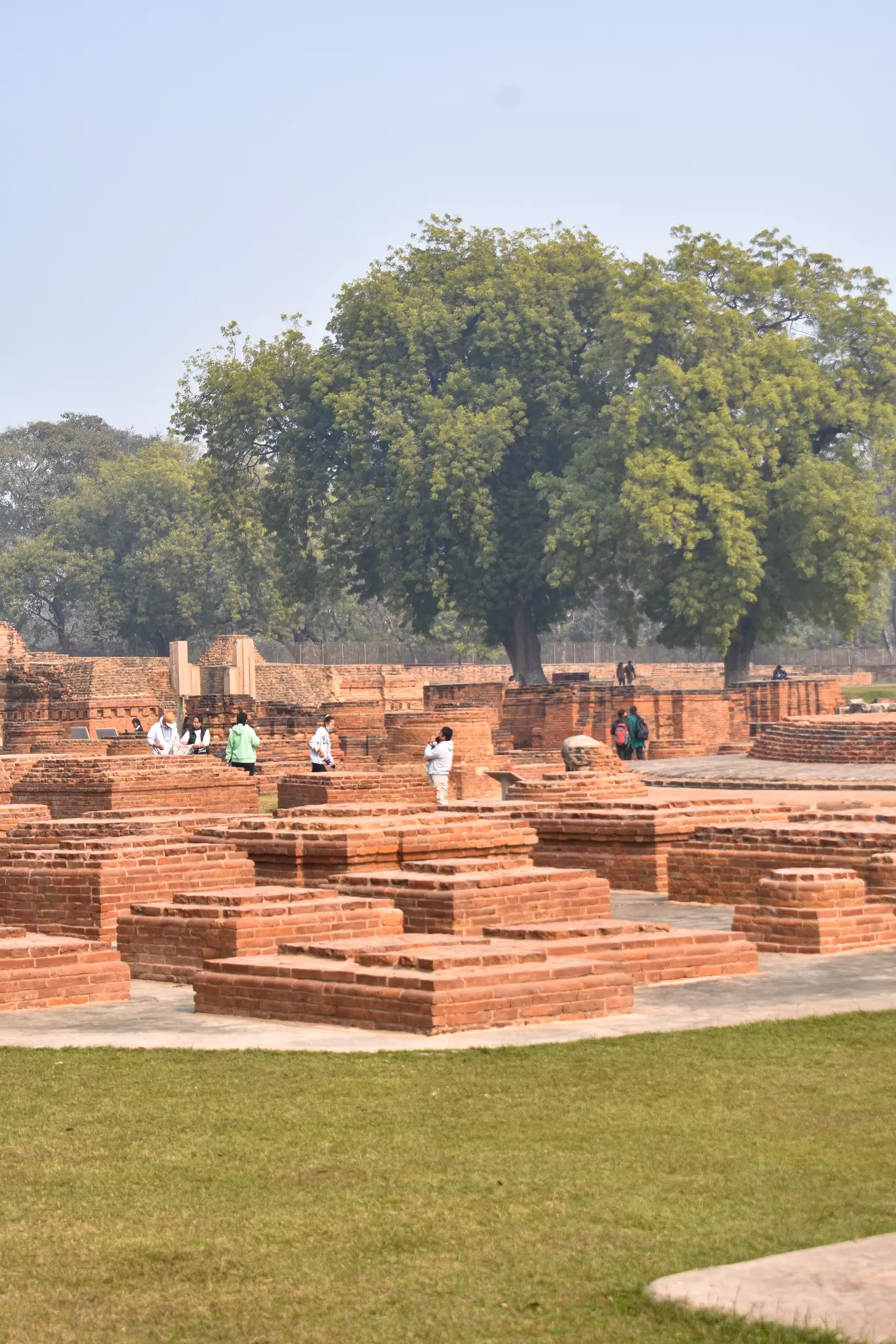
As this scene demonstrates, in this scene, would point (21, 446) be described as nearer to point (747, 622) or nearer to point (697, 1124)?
point (747, 622)

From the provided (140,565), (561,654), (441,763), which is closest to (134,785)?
(441,763)

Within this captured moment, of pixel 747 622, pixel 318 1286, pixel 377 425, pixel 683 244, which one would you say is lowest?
pixel 318 1286

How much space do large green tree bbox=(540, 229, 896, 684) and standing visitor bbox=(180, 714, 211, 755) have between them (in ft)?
38.3

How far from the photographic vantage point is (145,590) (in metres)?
51.2

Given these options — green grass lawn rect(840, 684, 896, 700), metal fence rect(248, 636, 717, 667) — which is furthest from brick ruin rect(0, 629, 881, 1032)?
metal fence rect(248, 636, 717, 667)

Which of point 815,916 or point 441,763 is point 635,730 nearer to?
point 441,763

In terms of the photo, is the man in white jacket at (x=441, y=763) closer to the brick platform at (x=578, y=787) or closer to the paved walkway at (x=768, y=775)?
the brick platform at (x=578, y=787)

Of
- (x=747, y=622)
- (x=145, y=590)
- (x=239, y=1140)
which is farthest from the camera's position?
(x=145, y=590)

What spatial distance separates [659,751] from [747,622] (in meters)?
9.55

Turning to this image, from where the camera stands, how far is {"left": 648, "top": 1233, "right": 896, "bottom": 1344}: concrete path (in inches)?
128

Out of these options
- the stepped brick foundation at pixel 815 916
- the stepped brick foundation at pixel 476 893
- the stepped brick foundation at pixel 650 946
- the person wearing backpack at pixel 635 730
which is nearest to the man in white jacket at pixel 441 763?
the person wearing backpack at pixel 635 730

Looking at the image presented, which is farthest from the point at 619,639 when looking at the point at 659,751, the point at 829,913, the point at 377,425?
the point at 829,913

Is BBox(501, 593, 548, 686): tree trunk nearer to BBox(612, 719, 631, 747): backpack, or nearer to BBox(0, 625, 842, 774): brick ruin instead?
BBox(0, 625, 842, 774): brick ruin

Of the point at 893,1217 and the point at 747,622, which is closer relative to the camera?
the point at 893,1217
